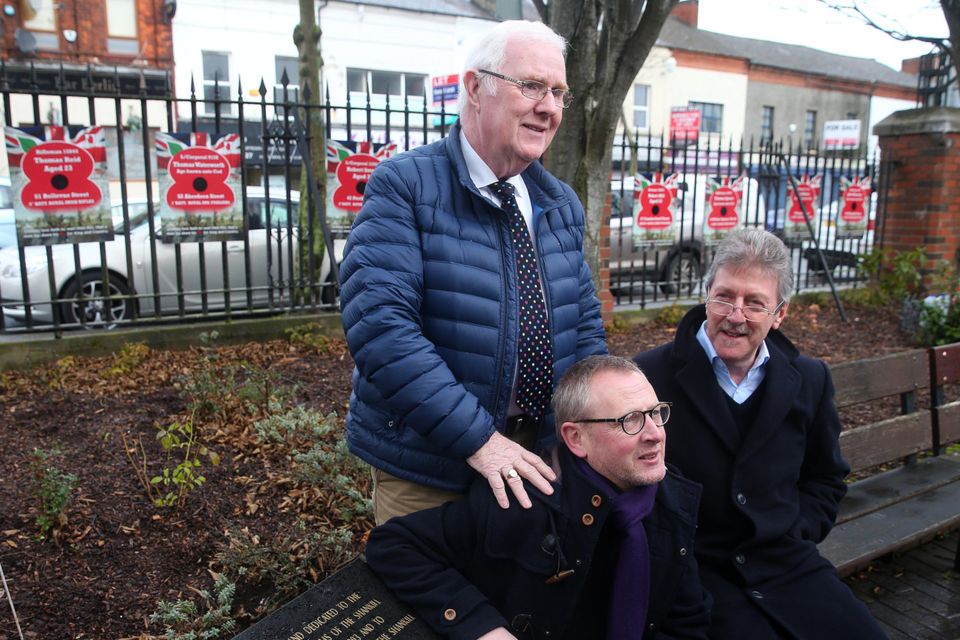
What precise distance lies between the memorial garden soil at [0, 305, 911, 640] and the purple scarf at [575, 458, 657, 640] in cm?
119

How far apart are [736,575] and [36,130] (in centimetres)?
513

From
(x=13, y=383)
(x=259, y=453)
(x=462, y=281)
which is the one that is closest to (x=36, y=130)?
(x=13, y=383)

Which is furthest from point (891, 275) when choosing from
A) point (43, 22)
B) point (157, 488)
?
point (43, 22)

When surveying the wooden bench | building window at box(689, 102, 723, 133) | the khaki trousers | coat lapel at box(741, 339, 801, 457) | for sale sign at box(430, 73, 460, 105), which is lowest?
the wooden bench

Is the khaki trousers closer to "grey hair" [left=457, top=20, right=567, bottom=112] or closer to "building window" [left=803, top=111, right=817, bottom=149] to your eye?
"grey hair" [left=457, top=20, right=567, bottom=112]

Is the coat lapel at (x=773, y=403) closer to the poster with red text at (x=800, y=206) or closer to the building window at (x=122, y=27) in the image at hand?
the poster with red text at (x=800, y=206)

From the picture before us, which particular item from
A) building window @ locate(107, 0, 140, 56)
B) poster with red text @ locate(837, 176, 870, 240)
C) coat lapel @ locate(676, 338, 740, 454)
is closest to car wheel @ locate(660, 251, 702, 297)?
poster with red text @ locate(837, 176, 870, 240)

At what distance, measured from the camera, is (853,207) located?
9.72 meters

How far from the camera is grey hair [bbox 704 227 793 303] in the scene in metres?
2.45

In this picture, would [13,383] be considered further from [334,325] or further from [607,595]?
[607,595]

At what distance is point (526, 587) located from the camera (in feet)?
5.96

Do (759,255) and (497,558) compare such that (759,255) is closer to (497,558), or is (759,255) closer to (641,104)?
(497,558)

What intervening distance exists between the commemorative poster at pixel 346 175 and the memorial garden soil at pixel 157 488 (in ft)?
5.23

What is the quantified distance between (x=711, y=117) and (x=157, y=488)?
3258cm
